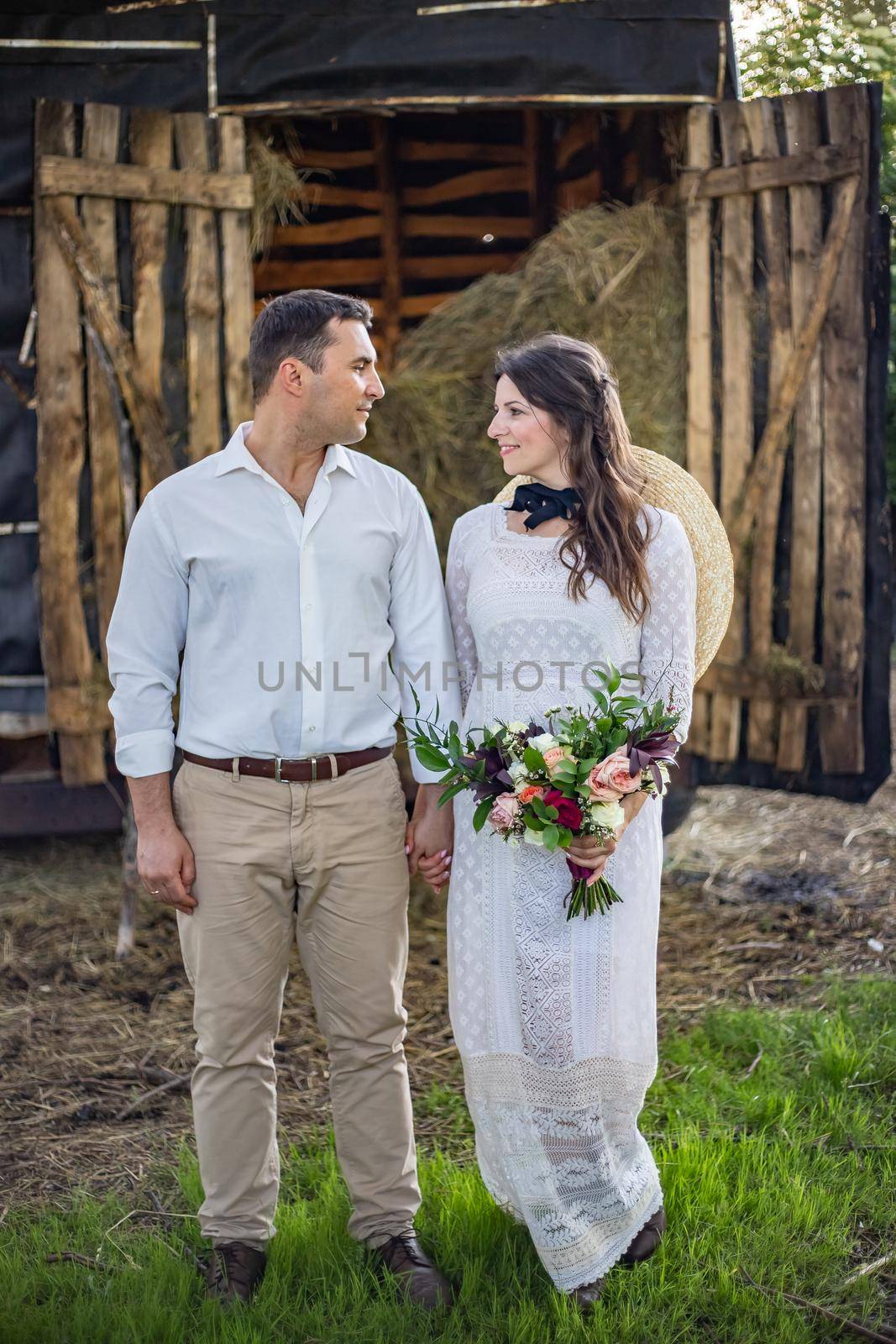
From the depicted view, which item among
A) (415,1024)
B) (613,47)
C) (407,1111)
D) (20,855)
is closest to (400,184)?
(613,47)

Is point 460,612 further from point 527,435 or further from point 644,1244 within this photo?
point 644,1244

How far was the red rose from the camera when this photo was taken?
2447 millimetres

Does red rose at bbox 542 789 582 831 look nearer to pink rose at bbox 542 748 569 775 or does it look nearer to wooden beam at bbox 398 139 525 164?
pink rose at bbox 542 748 569 775

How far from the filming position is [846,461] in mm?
4711

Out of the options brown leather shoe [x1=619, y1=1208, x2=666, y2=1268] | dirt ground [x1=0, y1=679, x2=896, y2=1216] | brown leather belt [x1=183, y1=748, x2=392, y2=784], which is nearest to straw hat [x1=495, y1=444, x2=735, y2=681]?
brown leather belt [x1=183, y1=748, x2=392, y2=784]

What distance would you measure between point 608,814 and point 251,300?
3036 millimetres

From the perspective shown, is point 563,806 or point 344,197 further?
point 344,197

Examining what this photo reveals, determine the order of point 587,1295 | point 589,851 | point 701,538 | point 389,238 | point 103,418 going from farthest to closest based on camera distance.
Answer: point 389,238 → point 103,418 → point 701,538 → point 587,1295 → point 589,851

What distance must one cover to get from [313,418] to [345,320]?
0.72ft

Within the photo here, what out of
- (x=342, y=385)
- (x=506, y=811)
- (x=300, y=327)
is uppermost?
(x=300, y=327)

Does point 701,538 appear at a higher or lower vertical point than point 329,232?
lower

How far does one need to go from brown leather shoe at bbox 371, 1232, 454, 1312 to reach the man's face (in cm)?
176

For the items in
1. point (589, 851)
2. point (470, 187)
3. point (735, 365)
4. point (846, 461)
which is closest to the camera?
point (589, 851)

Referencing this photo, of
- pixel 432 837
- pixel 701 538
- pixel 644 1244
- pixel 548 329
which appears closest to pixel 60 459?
pixel 548 329
